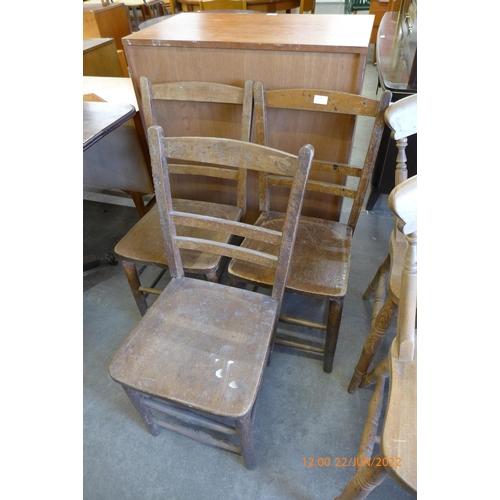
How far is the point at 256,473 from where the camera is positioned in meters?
1.08

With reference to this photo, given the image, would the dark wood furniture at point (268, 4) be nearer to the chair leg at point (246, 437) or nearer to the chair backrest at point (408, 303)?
the chair backrest at point (408, 303)

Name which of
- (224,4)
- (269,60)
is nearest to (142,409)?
(269,60)

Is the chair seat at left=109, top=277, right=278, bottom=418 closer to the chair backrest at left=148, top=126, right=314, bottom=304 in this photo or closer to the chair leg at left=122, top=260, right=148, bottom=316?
the chair backrest at left=148, top=126, right=314, bottom=304

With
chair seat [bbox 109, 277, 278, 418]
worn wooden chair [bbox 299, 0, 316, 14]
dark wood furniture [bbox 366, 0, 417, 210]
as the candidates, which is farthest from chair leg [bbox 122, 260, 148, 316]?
worn wooden chair [bbox 299, 0, 316, 14]

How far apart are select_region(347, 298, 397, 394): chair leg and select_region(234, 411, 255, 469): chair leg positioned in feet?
1.53

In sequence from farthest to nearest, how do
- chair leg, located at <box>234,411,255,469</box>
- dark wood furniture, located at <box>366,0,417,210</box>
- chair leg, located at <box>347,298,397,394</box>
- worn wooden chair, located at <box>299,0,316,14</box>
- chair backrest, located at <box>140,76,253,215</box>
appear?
worn wooden chair, located at <box>299,0,316,14</box> → dark wood furniture, located at <box>366,0,417,210</box> → chair backrest, located at <box>140,76,253,215</box> → chair leg, located at <box>347,298,397,394</box> → chair leg, located at <box>234,411,255,469</box>

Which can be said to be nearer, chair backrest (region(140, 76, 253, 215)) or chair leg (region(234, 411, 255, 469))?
chair leg (region(234, 411, 255, 469))

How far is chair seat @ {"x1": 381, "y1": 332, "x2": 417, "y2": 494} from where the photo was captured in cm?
62

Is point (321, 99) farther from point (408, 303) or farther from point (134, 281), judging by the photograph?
point (134, 281)

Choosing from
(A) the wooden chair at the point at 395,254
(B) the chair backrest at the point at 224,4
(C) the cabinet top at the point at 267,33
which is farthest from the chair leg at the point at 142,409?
(B) the chair backrest at the point at 224,4
